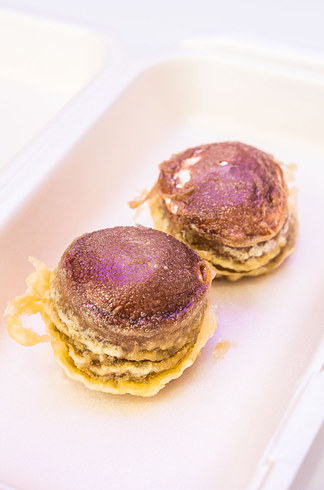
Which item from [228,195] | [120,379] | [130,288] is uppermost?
[228,195]

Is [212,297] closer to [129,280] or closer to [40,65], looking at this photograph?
[129,280]

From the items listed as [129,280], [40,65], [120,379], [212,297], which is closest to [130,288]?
[129,280]

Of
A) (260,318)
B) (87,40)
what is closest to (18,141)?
(87,40)

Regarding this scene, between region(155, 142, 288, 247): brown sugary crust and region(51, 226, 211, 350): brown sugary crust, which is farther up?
region(155, 142, 288, 247): brown sugary crust

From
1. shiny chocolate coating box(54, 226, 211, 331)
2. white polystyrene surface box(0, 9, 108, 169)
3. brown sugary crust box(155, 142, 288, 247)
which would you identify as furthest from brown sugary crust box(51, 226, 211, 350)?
white polystyrene surface box(0, 9, 108, 169)

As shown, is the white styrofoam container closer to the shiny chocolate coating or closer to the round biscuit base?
the round biscuit base

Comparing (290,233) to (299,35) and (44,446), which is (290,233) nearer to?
(44,446)
